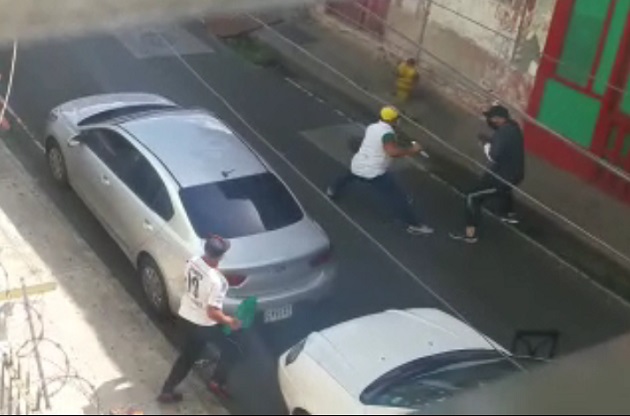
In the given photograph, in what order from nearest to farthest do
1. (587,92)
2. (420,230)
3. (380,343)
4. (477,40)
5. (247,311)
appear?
(380,343), (247,311), (420,230), (587,92), (477,40)

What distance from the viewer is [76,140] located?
8688 millimetres

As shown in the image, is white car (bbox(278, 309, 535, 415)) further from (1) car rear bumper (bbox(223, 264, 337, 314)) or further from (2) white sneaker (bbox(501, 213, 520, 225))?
(2) white sneaker (bbox(501, 213, 520, 225))

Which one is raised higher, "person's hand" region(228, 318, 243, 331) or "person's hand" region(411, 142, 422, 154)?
"person's hand" region(228, 318, 243, 331)

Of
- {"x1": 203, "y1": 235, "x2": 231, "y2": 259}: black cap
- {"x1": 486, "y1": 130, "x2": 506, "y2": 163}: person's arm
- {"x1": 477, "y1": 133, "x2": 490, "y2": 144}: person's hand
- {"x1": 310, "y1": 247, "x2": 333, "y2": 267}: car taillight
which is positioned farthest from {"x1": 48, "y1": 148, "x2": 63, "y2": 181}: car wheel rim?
{"x1": 477, "y1": 133, "x2": 490, "y2": 144}: person's hand

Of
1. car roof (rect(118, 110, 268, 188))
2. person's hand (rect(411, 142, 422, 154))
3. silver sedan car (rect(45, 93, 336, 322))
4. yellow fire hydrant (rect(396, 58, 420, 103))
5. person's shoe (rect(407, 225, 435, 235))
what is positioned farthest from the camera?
yellow fire hydrant (rect(396, 58, 420, 103))

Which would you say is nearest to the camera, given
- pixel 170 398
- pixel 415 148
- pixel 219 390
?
pixel 170 398

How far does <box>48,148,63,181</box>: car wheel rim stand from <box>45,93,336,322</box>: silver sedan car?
0.17 feet

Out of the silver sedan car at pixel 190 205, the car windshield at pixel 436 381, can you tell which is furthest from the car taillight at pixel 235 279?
the car windshield at pixel 436 381

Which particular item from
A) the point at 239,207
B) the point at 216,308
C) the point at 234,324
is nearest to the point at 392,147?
the point at 239,207

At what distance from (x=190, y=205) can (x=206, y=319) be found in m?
1.44

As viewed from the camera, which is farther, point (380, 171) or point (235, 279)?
point (380, 171)

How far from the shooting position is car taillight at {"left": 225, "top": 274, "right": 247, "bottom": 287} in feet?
22.9

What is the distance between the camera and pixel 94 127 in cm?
867

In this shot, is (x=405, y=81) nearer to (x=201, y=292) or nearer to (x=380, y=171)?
(x=380, y=171)
